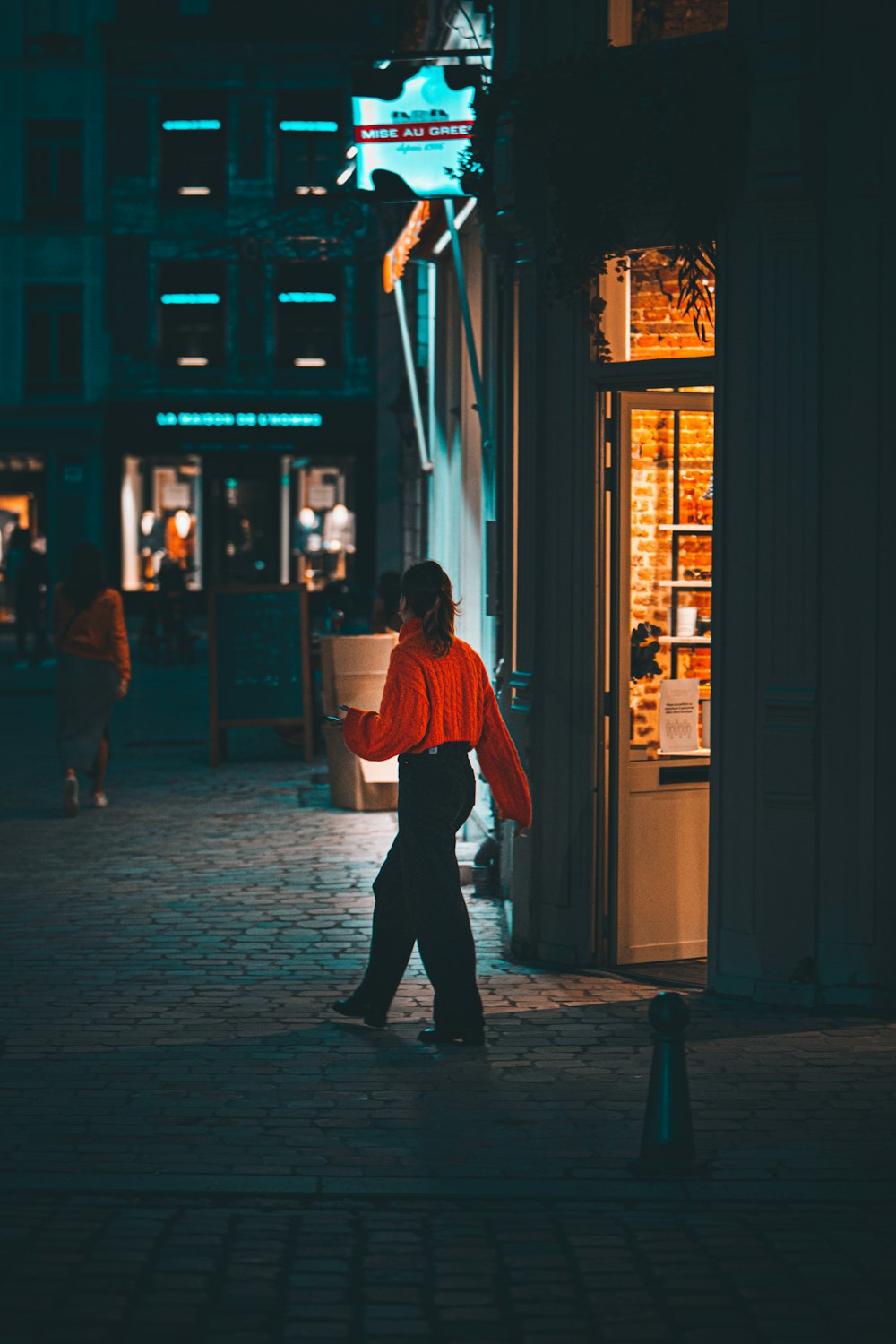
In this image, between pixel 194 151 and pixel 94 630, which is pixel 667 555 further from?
pixel 194 151

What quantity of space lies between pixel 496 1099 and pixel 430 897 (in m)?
1.00

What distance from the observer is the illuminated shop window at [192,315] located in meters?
38.9

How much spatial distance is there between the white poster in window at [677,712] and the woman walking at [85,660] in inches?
226

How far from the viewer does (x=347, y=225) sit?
126ft

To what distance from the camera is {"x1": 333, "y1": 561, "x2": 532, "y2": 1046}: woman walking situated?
702cm

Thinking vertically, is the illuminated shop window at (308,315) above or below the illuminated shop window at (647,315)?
above

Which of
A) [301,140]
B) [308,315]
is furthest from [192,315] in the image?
[301,140]

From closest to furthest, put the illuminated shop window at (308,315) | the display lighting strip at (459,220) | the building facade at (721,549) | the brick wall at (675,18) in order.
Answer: the building facade at (721,549)
the brick wall at (675,18)
the display lighting strip at (459,220)
the illuminated shop window at (308,315)

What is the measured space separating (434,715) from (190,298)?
33.3 metres

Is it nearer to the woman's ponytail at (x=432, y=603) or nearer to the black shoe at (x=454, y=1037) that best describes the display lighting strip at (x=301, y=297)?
the woman's ponytail at (x=432, y=603)

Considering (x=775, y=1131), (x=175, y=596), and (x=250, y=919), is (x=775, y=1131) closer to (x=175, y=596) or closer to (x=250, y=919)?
(x=250, y=919)

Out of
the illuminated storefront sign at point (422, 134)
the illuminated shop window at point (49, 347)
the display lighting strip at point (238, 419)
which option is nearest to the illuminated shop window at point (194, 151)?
the illuminated shop window at point (49, 347)

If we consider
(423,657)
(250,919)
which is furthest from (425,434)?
(423,657)

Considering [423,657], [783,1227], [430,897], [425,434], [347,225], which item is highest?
[347,225]
